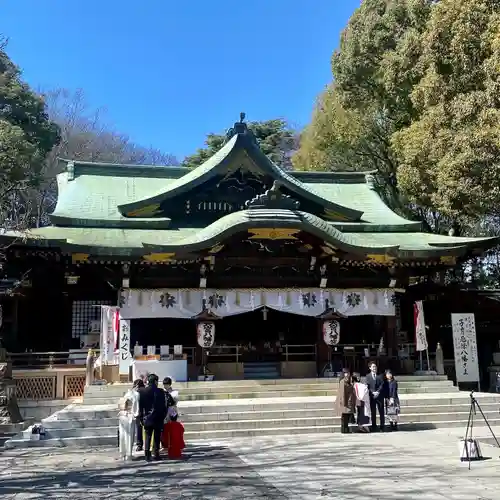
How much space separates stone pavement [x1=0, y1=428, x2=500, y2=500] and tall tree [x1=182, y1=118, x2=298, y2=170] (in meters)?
30.6

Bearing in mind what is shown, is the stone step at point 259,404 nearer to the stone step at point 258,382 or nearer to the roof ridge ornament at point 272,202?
the stone step at point 258,382

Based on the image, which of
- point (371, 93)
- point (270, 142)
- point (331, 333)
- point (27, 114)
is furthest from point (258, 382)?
point (270, 142)

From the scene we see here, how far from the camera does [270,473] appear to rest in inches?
307

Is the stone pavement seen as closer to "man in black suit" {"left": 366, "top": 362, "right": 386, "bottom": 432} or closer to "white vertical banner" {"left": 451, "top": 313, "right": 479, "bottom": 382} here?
"man in black suit" {"left": 366, "top": 362, "right": 386, "bottom": 432}

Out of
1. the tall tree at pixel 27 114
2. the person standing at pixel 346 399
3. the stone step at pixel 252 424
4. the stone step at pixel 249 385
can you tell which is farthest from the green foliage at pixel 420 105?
the tall tree at pixel 27 114

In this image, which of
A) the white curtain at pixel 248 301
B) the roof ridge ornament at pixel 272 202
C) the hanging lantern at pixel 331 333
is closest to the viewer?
the roof ridge ornament at pixel 272 202

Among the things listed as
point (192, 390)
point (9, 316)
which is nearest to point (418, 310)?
point (192, 390)

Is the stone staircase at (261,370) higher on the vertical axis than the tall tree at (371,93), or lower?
lower

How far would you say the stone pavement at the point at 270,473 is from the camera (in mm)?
6668

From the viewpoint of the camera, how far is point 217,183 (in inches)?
763

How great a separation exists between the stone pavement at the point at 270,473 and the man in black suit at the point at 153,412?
1.05 ft

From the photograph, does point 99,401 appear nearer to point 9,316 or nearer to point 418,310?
point 9,316

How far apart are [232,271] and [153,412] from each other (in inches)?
335

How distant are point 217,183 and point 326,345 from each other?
21.7 ft
